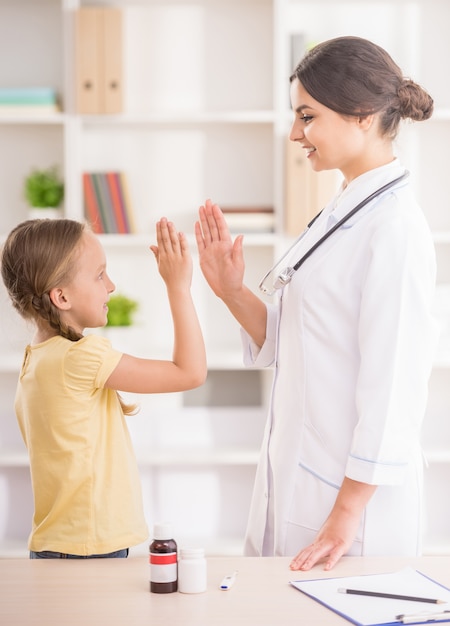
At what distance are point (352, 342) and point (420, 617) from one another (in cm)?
52

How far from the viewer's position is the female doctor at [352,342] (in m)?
1.46

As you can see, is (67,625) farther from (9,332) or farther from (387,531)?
(9,332)

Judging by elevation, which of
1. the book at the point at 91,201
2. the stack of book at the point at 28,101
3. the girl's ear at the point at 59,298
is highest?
the stack of book at the point at 28,101

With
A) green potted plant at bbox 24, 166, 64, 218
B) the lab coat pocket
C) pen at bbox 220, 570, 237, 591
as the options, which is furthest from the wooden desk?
green potted plant at bbox 24, 166, 64, 218

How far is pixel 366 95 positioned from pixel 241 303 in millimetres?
517

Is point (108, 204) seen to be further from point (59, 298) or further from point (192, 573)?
point (192, 573)

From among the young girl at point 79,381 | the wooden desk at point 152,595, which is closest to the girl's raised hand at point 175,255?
the young girl at point 79,381

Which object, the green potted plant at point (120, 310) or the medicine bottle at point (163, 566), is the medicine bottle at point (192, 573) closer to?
the medicine bottle at point (163, 566)

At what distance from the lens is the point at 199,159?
368 cm

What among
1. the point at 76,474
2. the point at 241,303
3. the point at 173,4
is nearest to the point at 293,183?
the point at 173,4

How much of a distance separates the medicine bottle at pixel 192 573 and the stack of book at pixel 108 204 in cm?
235

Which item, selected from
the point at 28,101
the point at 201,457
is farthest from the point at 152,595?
the point at 28,101

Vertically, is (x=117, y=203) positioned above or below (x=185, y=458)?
above

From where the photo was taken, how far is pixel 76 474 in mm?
1535
